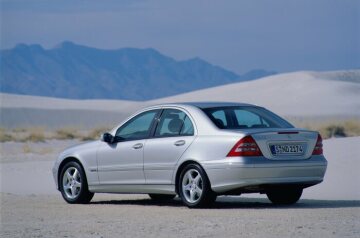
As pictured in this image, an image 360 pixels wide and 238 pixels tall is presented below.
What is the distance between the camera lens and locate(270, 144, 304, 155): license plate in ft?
44.9

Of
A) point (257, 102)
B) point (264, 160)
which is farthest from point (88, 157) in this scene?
point (257, 102)

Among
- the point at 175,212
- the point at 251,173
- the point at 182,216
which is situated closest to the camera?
the point at 182,216

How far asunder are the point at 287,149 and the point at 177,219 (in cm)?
205

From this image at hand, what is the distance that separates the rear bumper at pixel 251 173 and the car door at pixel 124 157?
1391 millimetres

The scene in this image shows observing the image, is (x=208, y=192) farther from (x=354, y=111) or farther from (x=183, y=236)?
(x=354, y=111)

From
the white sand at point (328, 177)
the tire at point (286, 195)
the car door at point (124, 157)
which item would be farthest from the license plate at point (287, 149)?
the white sand at point (328, 177)

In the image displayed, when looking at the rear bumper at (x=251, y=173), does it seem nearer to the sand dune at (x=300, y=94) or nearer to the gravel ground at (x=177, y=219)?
the gravel ground at (x=177, y=219)

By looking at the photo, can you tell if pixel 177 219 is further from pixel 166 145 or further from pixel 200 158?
pixel 166 145

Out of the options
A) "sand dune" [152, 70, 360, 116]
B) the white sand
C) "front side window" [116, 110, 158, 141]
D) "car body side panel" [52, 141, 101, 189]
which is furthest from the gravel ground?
"sand dune" [152, 70, 360, 116]

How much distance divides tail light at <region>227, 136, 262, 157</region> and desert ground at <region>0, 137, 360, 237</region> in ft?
2.35

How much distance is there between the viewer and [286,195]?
14805 millimetres

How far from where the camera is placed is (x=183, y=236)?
422 inches

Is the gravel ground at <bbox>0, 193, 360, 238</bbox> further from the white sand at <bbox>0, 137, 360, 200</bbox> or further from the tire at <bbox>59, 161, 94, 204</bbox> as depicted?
the white sand at <bbox>0, 137, 360, 200</bbox>

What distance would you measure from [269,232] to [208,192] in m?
2.82
